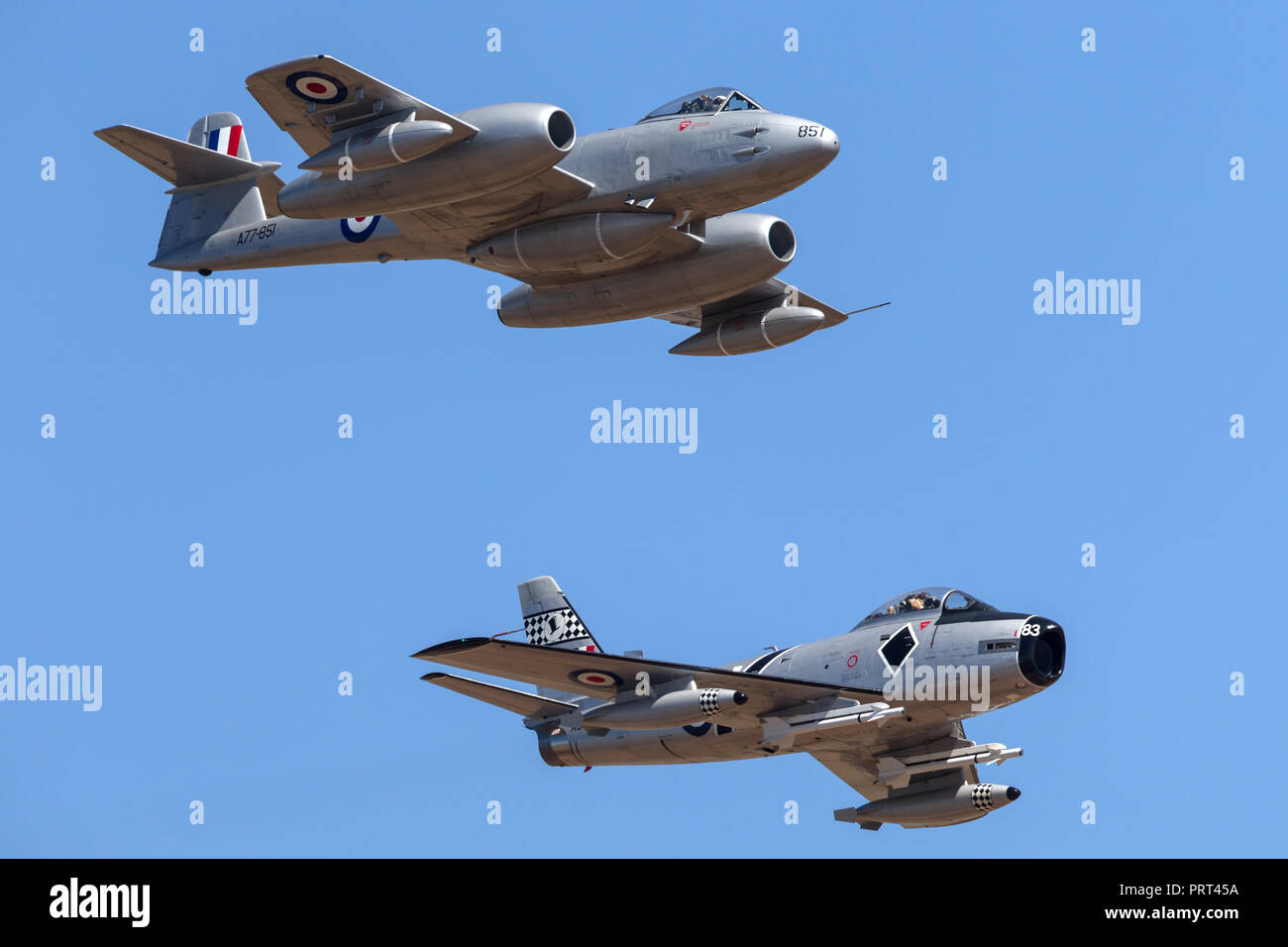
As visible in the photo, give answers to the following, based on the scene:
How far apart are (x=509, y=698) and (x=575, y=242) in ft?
32.3

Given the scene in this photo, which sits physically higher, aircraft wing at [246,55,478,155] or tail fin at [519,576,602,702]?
aircraft wing at [246,55,478,155]

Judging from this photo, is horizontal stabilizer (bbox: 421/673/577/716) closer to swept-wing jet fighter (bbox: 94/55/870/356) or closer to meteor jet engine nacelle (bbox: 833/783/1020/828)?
meteor jet engine nacelle (bbox: 833/783/1020/828)

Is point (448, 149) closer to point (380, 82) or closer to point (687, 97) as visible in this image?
point (380, 82)

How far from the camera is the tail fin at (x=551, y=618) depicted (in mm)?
42281

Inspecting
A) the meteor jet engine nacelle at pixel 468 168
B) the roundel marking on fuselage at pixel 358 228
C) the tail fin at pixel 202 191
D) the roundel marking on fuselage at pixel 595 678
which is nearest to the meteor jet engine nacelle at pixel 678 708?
the roundel marking on fuselage at pixel 595 678

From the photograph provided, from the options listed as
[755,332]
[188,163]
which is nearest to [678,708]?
[755,332]

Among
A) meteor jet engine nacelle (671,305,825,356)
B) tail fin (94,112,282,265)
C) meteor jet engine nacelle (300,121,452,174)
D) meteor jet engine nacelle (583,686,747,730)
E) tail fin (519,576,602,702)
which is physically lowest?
meteor jet engine nacelle (583,686,747,730)

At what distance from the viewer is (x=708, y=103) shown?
35094 mm

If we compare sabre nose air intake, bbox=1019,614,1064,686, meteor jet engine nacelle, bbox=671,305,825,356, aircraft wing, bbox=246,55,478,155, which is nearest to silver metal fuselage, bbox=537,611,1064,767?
sabre nose air intake, bbox=1019,614,1064,686

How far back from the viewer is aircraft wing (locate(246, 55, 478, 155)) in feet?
106

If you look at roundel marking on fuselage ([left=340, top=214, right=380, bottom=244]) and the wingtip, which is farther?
roundel marking on fuselage ([left=340, top=214, right=380, bottom=244])

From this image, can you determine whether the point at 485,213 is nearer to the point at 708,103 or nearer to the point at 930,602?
the point at 708,103

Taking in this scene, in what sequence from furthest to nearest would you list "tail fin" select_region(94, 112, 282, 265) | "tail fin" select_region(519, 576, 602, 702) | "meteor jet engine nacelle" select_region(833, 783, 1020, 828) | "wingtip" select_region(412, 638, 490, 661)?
"tail fin" select_region(519, 576, 602, 702), "tail fin" select_region(94, 112, 282, 265), "meteor jet engine nacelle" select_region(833, 783, 1020, 828), "wingtip" select_region(412, 638, 490, 661)

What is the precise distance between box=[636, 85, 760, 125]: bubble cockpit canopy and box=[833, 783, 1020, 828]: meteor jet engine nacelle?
1458 centimetres
